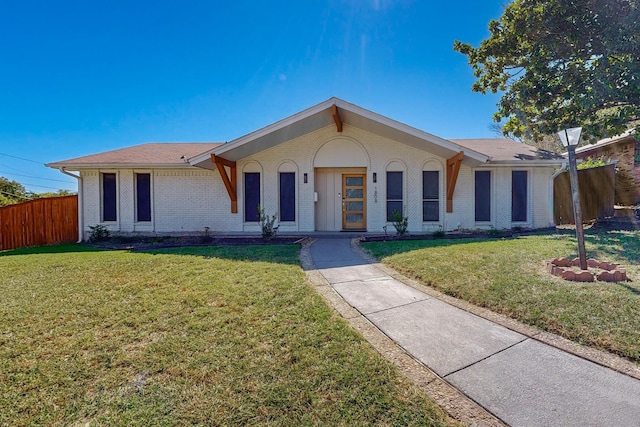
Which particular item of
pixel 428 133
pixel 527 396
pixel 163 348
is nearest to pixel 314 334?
pixel 163 348

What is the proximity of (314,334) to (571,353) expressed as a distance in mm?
→ 2344

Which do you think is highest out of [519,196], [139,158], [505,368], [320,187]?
[139,158]

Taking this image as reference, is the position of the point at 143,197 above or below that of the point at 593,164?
below

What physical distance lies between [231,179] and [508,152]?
A: 34.1ft

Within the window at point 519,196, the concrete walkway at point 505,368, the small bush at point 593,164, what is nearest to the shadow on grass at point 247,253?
the concrete walkway at point 505,368

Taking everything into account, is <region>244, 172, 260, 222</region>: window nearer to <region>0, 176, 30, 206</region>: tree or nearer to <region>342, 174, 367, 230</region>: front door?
<region>342, 174, 367, 230</region>: front door

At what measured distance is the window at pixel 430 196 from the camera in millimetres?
10555

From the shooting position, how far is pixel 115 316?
3459 mm

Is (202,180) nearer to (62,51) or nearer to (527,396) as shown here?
(62,51)

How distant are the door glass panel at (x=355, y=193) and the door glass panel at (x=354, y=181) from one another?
0.19m

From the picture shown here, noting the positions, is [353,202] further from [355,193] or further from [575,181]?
[575,181]

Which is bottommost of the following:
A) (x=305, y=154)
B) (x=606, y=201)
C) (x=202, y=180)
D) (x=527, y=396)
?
(x=527, y=396)

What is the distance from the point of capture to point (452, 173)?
32.4ft

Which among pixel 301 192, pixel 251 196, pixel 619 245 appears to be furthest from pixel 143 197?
pixel 619 245
